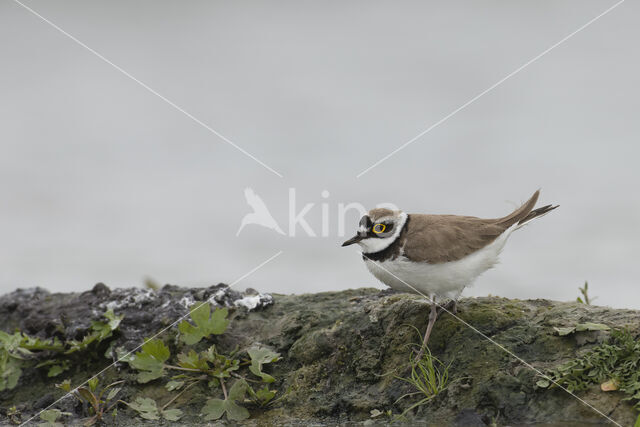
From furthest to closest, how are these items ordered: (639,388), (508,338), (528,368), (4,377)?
(4,377) → (508,338) → (528,368) → (639,388)

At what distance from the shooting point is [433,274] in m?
6.54

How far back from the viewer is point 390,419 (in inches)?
229

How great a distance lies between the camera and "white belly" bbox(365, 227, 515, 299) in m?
6.55

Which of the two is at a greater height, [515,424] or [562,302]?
[562,302]

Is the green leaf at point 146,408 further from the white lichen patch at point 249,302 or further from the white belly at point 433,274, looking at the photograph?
the white belly at point 433,274

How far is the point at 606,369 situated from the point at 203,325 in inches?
152

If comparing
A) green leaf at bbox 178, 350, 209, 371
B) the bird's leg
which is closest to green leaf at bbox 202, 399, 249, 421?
green leaf at bbox 178, 350, 209, 371

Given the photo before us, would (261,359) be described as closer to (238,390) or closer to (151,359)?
(238,390)

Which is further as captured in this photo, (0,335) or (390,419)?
(0,335)

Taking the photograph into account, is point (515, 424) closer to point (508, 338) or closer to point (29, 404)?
point (508, 338)

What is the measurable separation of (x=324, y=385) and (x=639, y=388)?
8.91 ft

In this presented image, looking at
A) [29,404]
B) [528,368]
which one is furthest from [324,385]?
[29,404]

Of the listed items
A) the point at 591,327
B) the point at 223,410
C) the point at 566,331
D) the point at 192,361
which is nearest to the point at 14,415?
the point at 192,361

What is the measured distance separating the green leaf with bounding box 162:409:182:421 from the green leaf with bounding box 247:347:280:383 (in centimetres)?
78
